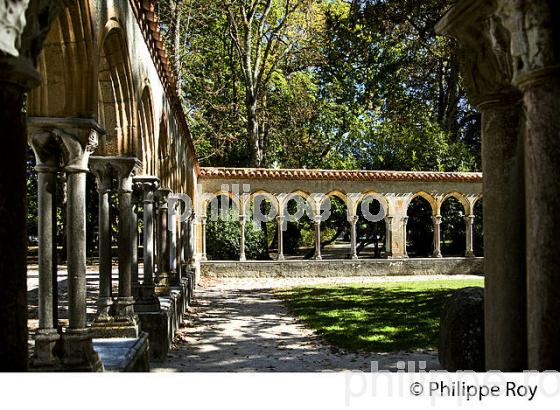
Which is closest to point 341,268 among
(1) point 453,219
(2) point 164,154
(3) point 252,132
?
(3) point 252,132

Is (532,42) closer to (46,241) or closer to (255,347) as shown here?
(46,241)

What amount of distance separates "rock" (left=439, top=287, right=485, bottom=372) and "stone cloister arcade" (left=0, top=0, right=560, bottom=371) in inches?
69.0

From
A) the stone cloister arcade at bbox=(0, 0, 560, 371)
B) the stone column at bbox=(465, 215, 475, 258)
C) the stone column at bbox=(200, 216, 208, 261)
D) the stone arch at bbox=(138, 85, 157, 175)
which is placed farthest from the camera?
the stone column at bbox=(465, 215, 475, 258)

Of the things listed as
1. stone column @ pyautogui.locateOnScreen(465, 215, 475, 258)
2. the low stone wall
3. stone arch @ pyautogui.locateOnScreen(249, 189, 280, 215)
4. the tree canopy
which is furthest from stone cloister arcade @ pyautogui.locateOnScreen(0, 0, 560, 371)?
stone column @ pyautogui.locateOnScreen(465, 215, 475, 258)

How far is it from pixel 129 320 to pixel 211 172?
14.7m

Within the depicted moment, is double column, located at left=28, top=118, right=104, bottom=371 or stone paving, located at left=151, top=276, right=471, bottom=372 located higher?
double column, located at left=28, top=118, right=104, bottom=371

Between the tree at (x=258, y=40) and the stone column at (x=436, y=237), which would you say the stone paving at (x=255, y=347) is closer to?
A: the stone column at (x=436, y=237)

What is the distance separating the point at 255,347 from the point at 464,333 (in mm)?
3979

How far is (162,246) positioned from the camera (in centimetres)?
1090

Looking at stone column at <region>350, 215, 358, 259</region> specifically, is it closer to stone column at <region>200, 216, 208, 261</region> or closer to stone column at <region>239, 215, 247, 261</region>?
stone column at <region>239, 215, 247, 261</region>

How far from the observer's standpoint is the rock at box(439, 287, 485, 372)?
16.0ft

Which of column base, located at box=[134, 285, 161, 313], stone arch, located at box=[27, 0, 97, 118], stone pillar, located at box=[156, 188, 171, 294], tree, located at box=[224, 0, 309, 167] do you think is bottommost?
column base, located at box=[134, 285, 161, 313]

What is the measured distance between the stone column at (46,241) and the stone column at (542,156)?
3.32 m
